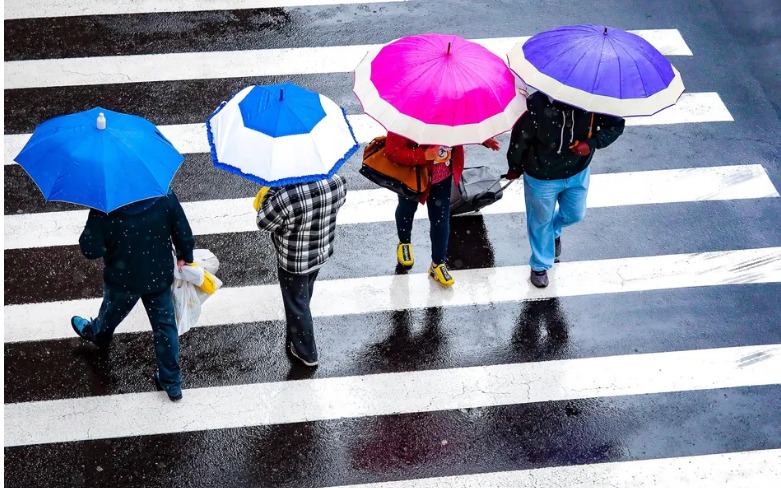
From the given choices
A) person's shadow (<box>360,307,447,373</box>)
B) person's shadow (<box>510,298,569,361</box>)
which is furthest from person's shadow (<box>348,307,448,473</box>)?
person's shadow (<box>510,298,569,361</box>)

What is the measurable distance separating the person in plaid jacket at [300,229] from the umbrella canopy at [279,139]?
186 mm

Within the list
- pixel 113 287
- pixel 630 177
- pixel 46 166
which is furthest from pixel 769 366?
pixel 46 166

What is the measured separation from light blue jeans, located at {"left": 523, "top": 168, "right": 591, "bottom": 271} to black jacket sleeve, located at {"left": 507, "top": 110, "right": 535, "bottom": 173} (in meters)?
0.21

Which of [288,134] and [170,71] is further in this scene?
[170,71]

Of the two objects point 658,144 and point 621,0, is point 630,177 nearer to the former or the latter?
point 658,144

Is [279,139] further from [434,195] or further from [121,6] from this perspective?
[121,6]

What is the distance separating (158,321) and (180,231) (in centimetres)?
80

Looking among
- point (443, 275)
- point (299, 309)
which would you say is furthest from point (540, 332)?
point (299, 309)

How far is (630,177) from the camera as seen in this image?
9047mm

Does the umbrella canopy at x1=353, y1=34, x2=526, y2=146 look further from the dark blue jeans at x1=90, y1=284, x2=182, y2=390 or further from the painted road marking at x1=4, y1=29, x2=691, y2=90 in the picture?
the painted road marking at x1=4, y1=29, x2=691, y2=90

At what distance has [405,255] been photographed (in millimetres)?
8094

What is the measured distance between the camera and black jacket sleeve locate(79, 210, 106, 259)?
5848 millimetres

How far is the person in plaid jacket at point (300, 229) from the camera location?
6.12 metres

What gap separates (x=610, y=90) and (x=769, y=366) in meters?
2.72
